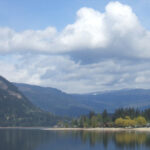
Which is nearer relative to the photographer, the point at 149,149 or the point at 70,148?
the point at 149,149

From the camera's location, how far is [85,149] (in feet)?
382

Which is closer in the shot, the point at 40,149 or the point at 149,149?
the point at 149,149

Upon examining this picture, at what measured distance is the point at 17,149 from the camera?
382 feet

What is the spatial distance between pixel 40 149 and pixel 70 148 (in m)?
12.1

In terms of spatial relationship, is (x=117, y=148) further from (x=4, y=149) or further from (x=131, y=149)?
(x=4, y=149)

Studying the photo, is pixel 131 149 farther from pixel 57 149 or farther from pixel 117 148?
pixel 57 149

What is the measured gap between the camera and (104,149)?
114 metres

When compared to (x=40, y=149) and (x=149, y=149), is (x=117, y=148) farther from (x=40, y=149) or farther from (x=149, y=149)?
(x=40, y=149)

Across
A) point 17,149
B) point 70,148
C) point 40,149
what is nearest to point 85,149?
point 70,148

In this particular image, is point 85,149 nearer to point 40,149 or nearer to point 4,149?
point 40,149

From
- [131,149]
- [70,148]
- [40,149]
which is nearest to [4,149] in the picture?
[40,149]

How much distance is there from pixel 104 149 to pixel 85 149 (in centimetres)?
768

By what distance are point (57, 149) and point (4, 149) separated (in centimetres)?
2080

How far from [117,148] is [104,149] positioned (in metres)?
5.11
